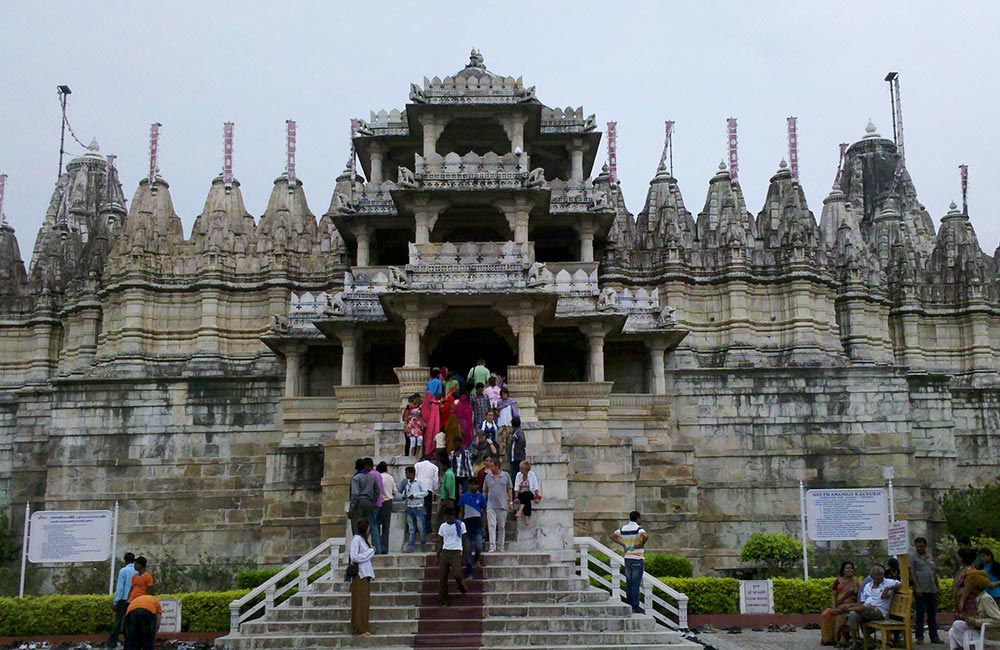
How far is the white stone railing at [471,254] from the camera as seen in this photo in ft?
94.5

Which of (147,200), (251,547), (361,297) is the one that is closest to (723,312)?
(361,297)

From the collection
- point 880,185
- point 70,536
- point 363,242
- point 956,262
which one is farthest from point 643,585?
point 880,185

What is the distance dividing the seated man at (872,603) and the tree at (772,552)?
8.40 meters

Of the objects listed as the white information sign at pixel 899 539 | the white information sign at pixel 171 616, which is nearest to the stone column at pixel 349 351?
the white information sign at pixel 171 616

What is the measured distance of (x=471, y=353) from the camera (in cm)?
3331

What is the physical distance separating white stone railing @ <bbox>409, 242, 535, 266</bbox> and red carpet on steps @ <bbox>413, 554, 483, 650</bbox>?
11047 mm

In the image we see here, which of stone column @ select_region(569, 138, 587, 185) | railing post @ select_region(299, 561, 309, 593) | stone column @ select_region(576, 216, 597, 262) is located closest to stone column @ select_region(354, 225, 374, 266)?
stone column @ select_region(576, 216, 597, 262)

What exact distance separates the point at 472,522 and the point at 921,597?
7.86 m

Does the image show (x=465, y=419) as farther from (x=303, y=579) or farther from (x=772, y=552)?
(x=772, y=552)

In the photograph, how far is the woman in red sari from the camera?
18.9m

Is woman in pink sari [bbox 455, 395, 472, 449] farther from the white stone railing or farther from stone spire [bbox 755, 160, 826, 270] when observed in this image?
stone spire [bbox 755, 160, 826, 270]

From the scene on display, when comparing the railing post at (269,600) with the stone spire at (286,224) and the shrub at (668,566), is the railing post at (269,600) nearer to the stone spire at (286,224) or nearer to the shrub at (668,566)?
the shrub at (668,566)

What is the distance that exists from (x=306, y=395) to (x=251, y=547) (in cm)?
485

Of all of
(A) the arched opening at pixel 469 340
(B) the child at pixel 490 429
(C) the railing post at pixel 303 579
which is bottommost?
(C) the railing post at pixel 303 579
